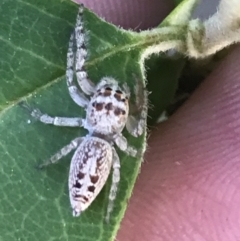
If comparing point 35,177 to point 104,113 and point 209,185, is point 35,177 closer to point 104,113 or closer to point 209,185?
point 104,113

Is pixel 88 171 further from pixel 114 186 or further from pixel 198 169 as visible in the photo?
pixel 198 169

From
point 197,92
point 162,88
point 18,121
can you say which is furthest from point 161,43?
point 18,121

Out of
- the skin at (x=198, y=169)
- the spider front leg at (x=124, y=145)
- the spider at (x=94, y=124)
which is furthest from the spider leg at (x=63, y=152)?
the skin at (x=198, y=169)

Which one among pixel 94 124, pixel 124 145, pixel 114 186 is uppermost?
pixel 94 124

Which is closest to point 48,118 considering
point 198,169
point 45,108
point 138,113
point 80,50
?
point 45,108

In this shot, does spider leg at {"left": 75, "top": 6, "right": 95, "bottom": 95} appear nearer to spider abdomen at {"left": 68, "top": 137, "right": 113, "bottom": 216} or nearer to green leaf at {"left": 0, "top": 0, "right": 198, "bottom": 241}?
green leaf at {"left": 0, "top": 0, "right": 198, "bottom": 241}

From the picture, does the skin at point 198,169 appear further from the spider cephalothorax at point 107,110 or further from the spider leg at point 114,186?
the spider leg at point 114,186
